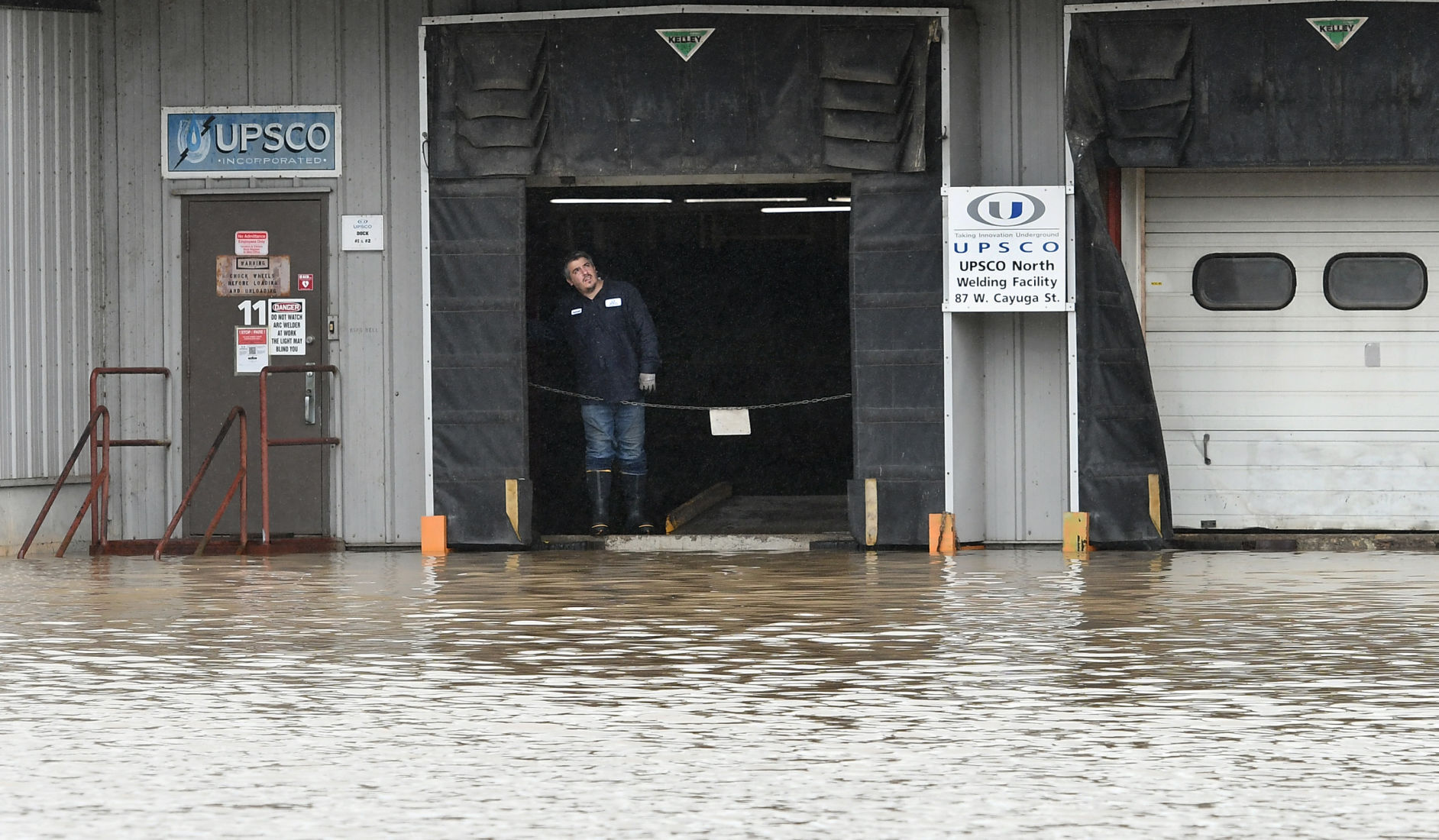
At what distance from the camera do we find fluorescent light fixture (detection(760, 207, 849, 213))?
844 inches

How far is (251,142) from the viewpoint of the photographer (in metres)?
15.2

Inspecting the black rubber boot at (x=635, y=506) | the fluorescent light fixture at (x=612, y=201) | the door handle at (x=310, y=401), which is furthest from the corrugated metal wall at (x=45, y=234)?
the fluorescent light fixture at (x=612, y=201)

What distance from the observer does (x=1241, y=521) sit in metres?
15.0

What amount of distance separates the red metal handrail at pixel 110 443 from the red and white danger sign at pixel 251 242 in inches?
41.8

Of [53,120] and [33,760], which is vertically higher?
[53,120]

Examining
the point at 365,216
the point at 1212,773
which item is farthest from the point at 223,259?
the point at 1212,773

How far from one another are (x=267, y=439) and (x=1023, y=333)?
5605 mm

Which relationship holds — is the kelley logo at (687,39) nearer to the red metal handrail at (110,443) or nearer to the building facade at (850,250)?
the building facade at (850,250)

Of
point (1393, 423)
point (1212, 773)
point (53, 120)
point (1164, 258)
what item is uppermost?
point (53, 120)

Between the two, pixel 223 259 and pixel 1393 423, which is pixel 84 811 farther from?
pixel 1393 423

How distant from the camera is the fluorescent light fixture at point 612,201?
63.2 feet

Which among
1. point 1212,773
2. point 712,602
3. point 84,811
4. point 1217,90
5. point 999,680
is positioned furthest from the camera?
point 1217,90

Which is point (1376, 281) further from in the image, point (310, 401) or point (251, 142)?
point (251, 142)

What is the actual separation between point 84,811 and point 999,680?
3450 mm
